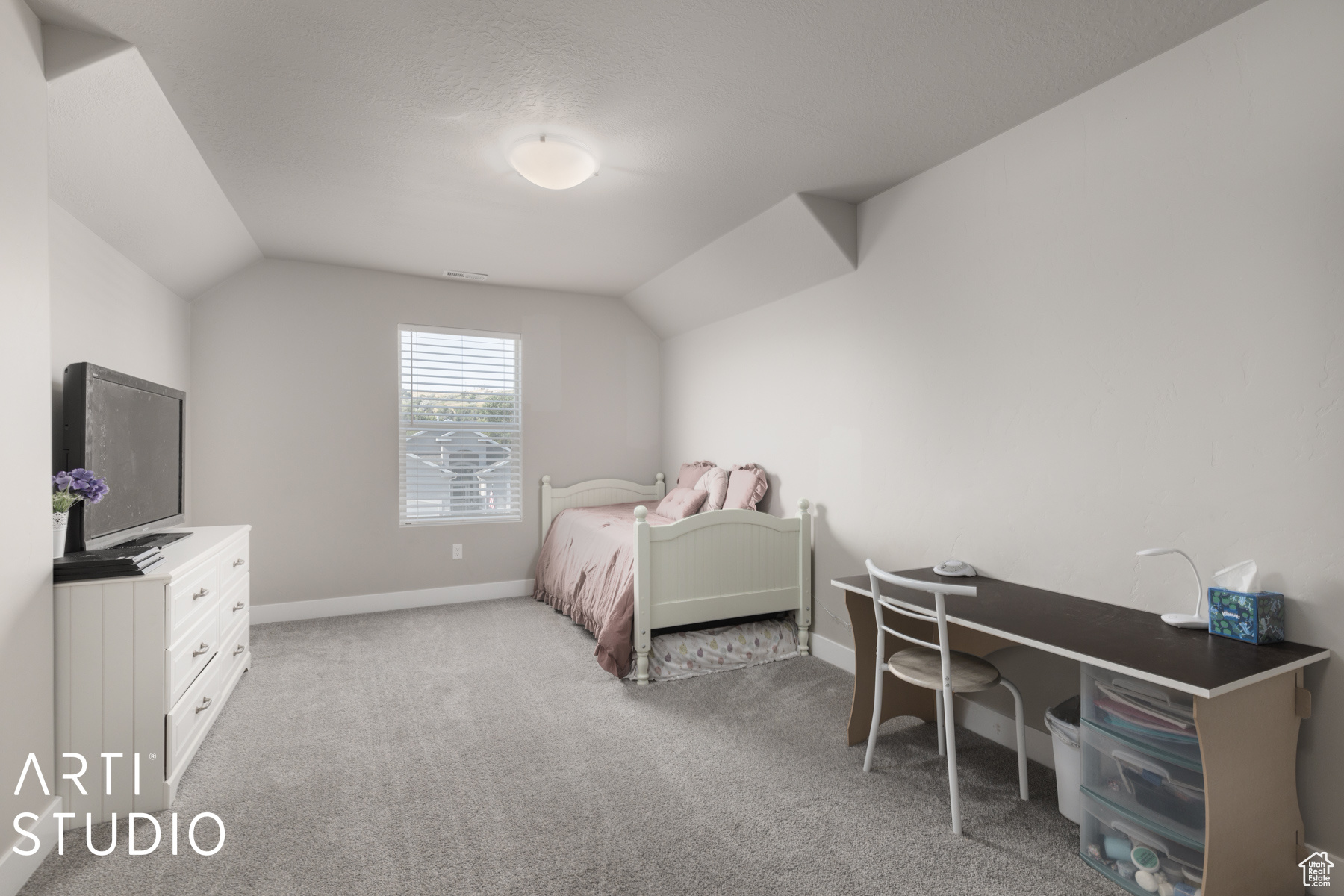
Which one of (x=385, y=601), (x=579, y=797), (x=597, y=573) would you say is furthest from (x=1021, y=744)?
(x=385, y=601)

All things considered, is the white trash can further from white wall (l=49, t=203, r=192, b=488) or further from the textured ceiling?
white wall (l=49, t=203, r=192, b=488)

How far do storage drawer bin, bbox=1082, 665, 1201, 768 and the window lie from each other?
377 cm

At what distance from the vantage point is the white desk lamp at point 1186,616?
1.80 m

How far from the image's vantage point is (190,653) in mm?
2293

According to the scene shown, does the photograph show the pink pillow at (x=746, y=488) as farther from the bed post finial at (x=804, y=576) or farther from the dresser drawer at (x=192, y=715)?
the dresser drawer at (x=192, y=715)

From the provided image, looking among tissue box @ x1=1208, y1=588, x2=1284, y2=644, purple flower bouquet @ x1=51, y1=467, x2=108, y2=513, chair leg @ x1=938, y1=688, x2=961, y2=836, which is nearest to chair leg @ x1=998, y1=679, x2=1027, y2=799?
chair leg @ x1=938, y1=688, x2=961, y2=836

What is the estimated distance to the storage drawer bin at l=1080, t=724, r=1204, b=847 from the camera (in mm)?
1585

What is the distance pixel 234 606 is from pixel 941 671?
118 inches

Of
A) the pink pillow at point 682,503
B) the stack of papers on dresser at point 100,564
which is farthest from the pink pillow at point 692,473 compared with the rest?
the stack of papers on dresser at point 100,564

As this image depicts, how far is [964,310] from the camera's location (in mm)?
2600

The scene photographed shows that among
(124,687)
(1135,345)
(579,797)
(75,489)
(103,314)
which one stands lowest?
(579,797)

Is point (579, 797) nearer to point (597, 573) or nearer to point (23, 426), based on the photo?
point (597, 573)

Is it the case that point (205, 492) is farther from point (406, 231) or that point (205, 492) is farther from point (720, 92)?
point (720, 92)

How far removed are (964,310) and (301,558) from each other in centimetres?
408
